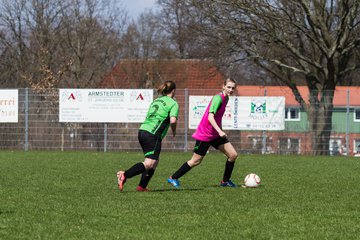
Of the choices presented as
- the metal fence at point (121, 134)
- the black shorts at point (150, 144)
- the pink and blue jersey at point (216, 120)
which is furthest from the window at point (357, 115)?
the black shorts at point (150, 144)

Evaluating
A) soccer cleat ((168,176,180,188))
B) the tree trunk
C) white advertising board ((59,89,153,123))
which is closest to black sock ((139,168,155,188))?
soccer cleat ((168,176,180,188))

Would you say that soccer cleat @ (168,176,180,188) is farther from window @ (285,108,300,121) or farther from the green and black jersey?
window @ (285,108,300,121)

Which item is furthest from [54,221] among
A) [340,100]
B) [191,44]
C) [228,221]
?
[191,44]

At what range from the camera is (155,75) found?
141ft

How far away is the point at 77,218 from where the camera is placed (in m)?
7.36

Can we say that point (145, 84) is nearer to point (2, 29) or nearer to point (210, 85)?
point (210, 85)

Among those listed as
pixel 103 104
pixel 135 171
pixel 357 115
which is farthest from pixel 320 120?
pixel 135 171

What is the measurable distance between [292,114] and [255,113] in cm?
246

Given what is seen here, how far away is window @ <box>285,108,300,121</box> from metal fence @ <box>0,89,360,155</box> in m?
0.07

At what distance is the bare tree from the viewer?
25.8m

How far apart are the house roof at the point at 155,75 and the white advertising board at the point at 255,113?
14.8 meters

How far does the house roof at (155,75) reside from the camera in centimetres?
4162

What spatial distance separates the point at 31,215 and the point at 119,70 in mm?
35456

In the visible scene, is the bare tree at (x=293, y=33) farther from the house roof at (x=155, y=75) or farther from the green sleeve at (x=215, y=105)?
the green sleeve at (x=215, y=105)
